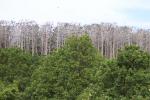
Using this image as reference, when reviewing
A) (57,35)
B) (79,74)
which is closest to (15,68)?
(79,74)

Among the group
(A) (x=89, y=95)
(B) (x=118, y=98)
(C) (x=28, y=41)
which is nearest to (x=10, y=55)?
(A) (x=89, y=95)

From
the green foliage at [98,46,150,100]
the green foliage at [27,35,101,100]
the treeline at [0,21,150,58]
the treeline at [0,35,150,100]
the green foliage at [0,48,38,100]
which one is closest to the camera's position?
the green foliage at [98,46,150,100]

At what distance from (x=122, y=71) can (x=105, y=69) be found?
0.76 metres

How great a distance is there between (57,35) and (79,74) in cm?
8806

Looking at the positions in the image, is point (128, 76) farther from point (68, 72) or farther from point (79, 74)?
point (68, 72)

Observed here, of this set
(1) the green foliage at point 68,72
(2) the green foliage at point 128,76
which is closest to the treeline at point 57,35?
(1) the green foliage at point 68,72

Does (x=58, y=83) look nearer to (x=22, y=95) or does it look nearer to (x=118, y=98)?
(x=22, y=95)

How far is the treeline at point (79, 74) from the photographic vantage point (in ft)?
54.5

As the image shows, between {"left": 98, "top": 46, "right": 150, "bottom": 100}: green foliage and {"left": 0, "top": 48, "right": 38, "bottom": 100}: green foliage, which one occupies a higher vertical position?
{"left": 98, "top": 46, "right": 150, "bottom": 100}: green foliage

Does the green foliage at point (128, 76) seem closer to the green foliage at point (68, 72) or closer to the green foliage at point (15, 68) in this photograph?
the green foliage at point (68, 72)

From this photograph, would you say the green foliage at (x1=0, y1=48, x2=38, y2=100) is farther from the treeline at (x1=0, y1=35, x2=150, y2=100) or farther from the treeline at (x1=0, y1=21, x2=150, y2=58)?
the treeline at (x1=0, y1=21, x2=150, y2=58)

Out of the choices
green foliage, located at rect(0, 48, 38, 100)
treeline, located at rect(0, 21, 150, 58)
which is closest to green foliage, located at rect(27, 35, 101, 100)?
green foliage, located at rect(0, 48, 38, 100)

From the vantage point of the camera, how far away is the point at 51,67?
78.6ft

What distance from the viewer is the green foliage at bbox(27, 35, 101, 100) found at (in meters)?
22.1
